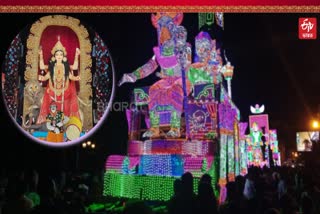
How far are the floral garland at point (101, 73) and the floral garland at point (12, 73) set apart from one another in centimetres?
99

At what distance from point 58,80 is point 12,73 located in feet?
1.91

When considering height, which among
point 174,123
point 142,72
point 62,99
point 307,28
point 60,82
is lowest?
point 174,123

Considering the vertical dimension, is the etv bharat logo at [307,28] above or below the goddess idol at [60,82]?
above

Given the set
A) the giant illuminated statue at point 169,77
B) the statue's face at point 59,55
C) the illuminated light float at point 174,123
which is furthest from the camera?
the giant illuminated statue at point 169,77

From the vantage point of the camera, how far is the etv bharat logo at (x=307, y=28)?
4875 mm

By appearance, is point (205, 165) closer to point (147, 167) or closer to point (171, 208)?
point (147, 167)

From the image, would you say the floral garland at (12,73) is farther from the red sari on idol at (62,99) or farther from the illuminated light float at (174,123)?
the illuminated light float at (174,123)

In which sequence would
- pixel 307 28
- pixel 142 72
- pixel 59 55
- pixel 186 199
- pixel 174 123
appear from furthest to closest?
pixel 142 72 < pixel 174 123 < pixel 307 28 < pixel 59 55 < pixel 186 199

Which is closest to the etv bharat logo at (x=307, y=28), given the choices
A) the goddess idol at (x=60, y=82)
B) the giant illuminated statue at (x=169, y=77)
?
the giant illuminated statue at (x=169, y=77)

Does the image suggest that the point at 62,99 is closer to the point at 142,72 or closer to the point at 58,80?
the point at 58,80

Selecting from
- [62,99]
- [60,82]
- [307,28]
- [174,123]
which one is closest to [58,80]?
[60,82]

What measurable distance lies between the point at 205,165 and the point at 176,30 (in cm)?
265

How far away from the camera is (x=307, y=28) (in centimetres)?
493

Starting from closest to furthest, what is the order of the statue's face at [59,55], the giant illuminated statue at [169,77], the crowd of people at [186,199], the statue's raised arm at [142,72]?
the crowd of people at [186,199], the statue's face at [59,55], the giant illuminated statue at [169,77], the statue's raised arm at [142,72]
